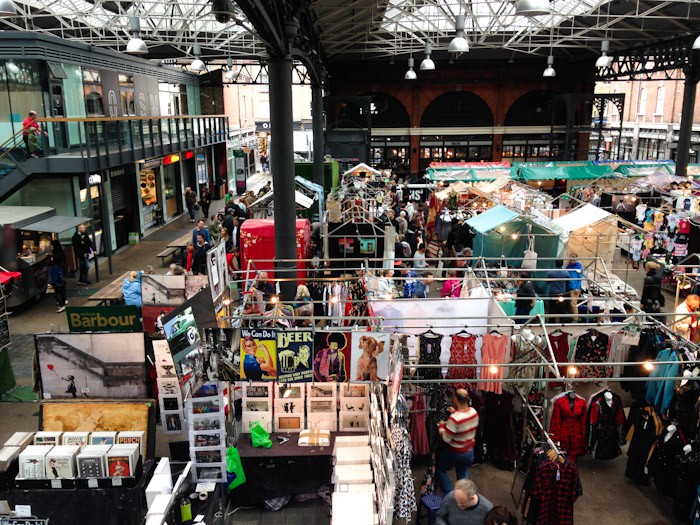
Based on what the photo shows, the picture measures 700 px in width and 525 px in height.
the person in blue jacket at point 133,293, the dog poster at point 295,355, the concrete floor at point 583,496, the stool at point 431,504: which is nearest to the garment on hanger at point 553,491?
the concrete floor at point 583,496

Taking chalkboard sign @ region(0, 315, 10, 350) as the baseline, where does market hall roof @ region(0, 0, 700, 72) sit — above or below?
above

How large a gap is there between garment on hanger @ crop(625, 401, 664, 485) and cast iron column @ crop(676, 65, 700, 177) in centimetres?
2286

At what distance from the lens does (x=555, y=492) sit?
6.43 metres

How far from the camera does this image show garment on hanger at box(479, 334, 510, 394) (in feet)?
25.2

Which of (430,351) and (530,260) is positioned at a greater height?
(430,351)

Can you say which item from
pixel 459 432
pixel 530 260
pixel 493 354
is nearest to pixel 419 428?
pixel 459 432

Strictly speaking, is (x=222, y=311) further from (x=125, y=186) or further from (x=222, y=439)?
(x=125, y=186)

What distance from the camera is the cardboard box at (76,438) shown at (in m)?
6.16

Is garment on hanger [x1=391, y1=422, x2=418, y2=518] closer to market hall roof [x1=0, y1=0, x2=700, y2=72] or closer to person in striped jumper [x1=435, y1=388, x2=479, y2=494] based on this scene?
person in striped jumper [x1=435, y1=388, x2=479, y2=494]

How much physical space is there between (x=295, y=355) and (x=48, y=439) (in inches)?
109

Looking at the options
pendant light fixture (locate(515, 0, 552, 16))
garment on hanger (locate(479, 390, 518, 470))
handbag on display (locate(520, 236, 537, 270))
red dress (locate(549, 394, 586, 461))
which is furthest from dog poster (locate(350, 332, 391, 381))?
handbag on display (locate(520, 236, 537, 270))

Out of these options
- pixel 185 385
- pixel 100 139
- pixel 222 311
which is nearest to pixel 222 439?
pixel 185 385

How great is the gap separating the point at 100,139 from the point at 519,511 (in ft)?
49.9

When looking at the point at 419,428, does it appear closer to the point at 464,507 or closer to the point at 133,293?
the point at 464,507
